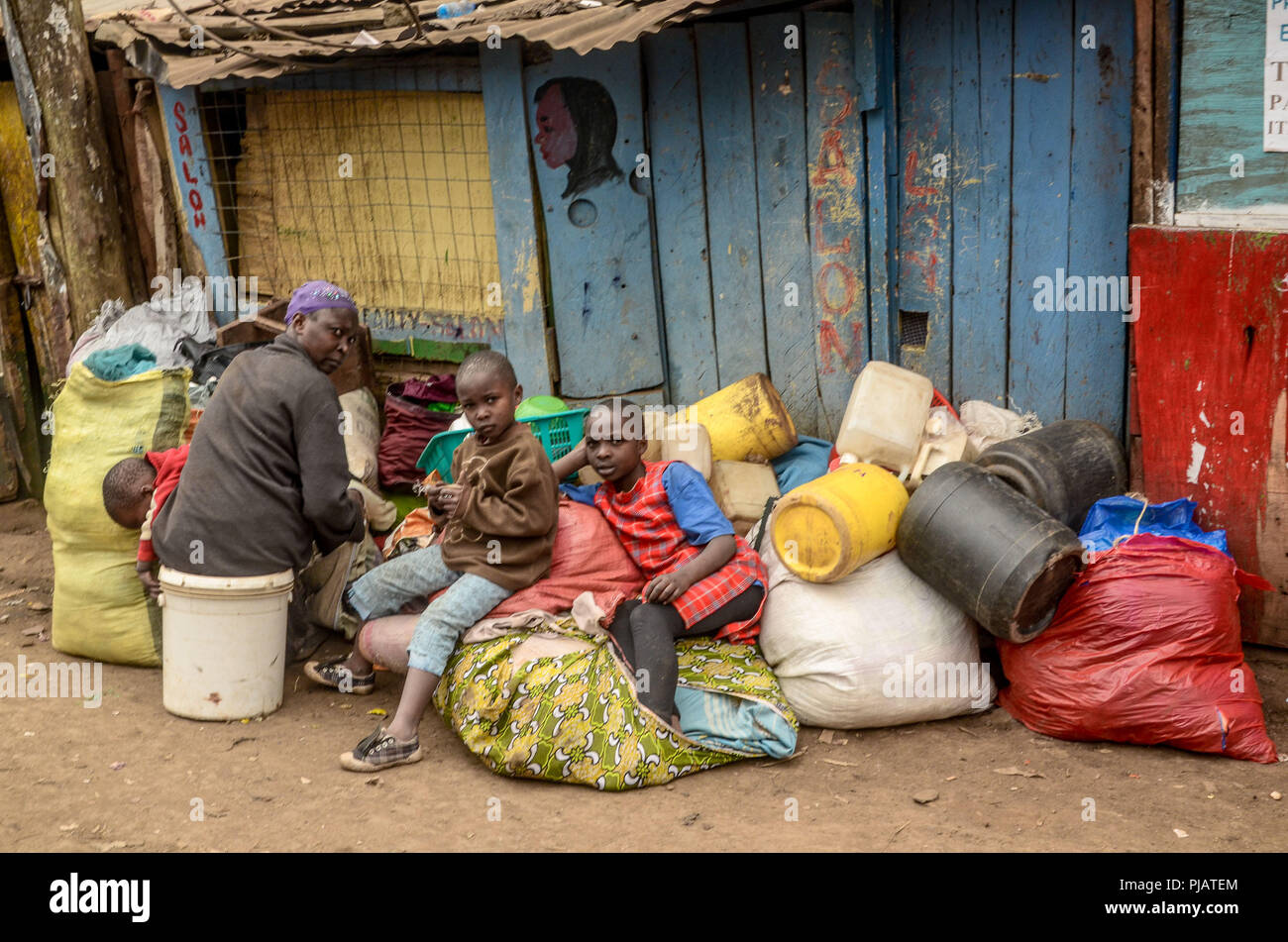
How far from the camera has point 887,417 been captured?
4879 millimetres

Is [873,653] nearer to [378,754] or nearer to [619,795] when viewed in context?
[619,795]

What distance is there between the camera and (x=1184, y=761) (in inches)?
159

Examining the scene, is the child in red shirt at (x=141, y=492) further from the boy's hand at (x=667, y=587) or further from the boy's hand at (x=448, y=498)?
the boy's hand at (x=667, y=587)

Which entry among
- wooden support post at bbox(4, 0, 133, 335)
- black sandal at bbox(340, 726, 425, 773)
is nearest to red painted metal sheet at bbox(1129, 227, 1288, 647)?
black sandal at bbox(340, 726, 425, 773)

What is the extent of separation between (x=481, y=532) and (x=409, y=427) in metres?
1.72

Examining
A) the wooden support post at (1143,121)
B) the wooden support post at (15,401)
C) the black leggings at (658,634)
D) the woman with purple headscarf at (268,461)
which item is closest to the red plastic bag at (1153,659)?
the black leggings at (658,634)

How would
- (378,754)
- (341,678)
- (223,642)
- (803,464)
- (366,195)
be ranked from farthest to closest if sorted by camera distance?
(366,195), (803,464), (341,678), (223,642), (378,754)

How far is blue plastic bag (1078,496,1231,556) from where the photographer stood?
4344 millimetres

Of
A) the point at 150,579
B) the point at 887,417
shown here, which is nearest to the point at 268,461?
the point at 150,579

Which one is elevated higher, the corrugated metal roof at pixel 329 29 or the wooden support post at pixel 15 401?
the corrugated metal roof at pixel 329 29

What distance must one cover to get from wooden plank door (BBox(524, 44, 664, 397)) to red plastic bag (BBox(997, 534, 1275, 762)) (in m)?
2.39

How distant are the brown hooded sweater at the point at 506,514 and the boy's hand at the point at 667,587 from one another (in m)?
0.44

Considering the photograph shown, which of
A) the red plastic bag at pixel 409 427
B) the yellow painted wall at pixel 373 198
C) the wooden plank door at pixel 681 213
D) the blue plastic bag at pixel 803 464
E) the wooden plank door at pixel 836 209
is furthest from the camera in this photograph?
the yellow painted wall at pixel 373 198

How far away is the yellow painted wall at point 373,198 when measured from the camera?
20.2ft
